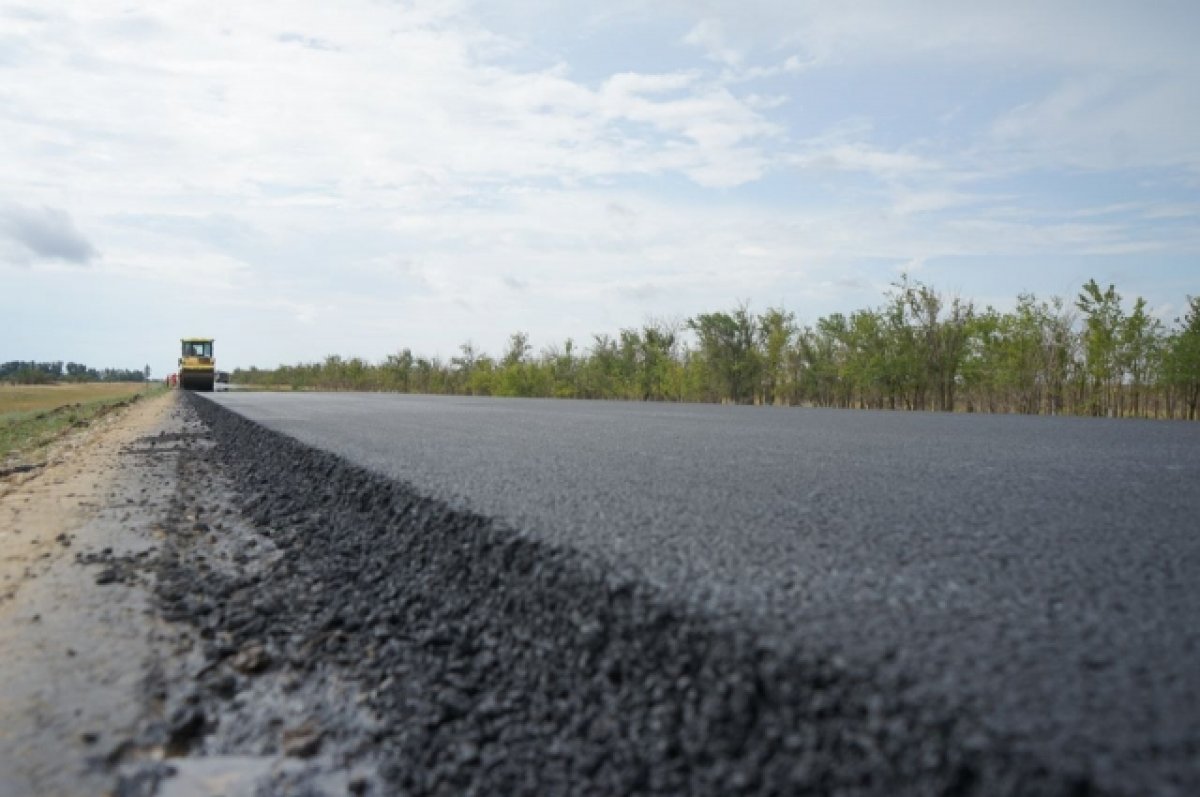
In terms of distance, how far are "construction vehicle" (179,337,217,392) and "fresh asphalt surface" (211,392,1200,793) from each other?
35.8 meters

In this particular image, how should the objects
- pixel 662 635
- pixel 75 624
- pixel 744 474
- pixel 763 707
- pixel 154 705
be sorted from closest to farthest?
pixel 763 707 → pixel 662 635 → pixel 154 705 → pixel 75 624 → pixel 744 474

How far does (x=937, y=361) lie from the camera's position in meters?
17.8

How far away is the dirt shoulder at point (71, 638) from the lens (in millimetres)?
2007

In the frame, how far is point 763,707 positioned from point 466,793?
0.56 m

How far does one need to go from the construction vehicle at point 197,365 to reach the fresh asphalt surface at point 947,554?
3575 centimetres

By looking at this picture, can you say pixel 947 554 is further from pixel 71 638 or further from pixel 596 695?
pixel 71 638

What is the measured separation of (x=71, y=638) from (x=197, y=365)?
3796 cm

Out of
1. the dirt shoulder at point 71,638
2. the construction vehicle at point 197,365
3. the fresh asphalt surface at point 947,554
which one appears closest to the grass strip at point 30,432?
the dirt shoulder at point 71,638

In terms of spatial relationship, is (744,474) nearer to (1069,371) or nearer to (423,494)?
(423,494)

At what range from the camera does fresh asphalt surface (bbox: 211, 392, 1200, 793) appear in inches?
47.6

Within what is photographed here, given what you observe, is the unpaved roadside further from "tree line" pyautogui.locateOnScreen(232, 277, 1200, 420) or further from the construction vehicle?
the construction vehicle

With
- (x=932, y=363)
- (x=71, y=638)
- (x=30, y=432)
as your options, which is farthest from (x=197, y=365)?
(x=71, y=638)

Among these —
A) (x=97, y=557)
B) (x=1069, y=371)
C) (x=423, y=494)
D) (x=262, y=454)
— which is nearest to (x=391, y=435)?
(x=262, y=454)

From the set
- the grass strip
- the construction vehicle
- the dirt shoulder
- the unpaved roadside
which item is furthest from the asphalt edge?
the construction vehicle
